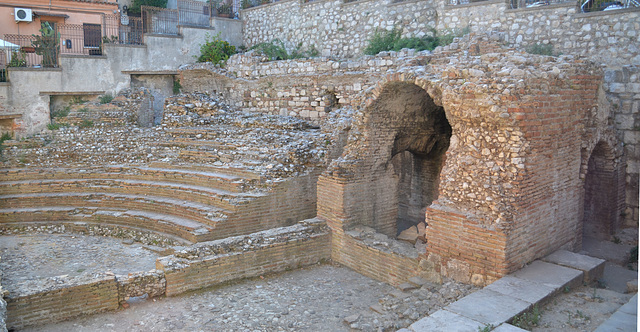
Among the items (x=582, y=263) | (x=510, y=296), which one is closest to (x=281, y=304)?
(x=510, y=296)

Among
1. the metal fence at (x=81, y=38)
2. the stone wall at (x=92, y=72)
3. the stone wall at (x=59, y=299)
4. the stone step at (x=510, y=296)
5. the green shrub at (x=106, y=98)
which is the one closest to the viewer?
the stone step at (x=510, y=296)

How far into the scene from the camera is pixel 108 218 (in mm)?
10609

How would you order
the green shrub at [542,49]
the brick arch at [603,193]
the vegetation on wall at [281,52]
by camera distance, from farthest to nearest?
the vegetation on wall at [281,52]
the green shrub at [542,49]
the brick arch at [603,193]

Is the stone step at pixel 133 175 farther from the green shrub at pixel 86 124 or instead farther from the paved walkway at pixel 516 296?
the paved walkway at pixel 516 296

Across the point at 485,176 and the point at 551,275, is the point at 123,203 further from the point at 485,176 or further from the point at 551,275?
the point at 551,275

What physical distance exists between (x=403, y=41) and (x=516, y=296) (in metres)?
8.33

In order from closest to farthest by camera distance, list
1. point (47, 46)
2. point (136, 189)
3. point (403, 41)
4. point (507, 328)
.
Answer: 1. point (507, 328)
2. point (136, 189)
3. point (403, 41)
4. point (47, 46)

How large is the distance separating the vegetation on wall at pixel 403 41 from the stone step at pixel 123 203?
6.14 meters

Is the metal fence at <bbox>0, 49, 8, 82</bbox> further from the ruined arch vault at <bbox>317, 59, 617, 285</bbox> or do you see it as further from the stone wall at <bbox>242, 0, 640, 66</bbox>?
the ruined arch vault at <bbox>317, 59, 617, 285</bbox>

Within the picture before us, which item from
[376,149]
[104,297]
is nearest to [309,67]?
[376,149]

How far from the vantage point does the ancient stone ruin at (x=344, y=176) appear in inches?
251

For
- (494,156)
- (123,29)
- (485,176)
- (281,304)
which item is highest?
(123,29)

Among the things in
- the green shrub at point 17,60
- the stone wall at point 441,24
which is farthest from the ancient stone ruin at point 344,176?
the green shrub at point 17,60

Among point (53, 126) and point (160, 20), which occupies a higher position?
point (160, 20)
